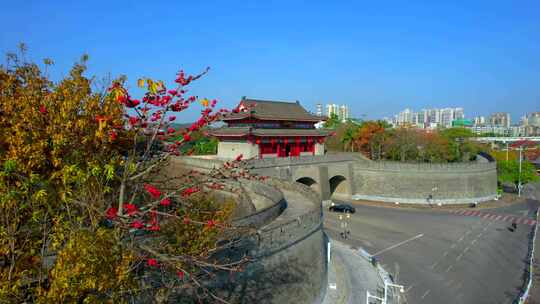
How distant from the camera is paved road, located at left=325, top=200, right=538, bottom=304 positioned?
52.2ft

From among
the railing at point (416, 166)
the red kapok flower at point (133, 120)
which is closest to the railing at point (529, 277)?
the railing at point (416, 166)

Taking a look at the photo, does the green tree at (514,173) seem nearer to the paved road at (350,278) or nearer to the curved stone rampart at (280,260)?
the paved road at (350,278)

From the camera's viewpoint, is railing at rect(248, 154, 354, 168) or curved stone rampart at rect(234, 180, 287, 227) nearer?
curved stone rampart at rect(234, 180, 287, 227)

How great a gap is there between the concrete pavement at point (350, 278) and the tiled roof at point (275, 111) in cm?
1378

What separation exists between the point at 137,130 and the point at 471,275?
1830 centimetres

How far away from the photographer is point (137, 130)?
5.30 meters

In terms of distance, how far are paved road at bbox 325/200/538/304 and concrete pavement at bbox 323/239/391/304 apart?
117 centimetres

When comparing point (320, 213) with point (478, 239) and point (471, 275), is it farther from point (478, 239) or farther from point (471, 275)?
point (478, 239)

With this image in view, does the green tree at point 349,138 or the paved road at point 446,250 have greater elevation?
the green tree at point 349,138

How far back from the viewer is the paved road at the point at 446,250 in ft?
52.2

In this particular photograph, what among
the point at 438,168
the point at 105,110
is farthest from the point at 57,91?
the point at 438,168

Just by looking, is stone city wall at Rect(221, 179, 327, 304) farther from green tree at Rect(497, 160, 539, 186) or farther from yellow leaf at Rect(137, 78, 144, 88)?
green tree at Rect(497, 160, 539, 186)

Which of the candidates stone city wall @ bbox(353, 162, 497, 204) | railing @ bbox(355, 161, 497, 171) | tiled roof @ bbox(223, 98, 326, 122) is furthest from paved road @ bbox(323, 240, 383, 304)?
railing @ bbox(355, 161, 497, 171)

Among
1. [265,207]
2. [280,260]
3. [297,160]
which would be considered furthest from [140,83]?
[297,160]
